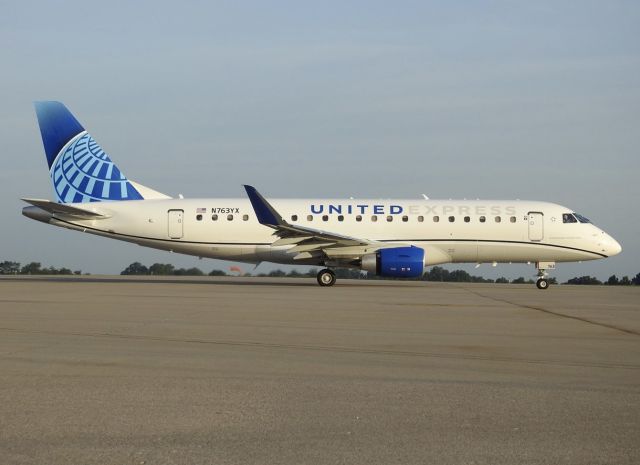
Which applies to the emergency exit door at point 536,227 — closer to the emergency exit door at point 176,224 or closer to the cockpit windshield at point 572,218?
the cockpit windshield at point 572,218

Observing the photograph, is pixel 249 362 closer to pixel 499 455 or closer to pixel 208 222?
pixel 499 455

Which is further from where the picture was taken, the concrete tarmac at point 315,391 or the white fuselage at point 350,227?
the white fuselage at point 350,227

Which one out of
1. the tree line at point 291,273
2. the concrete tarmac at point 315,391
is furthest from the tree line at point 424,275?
the concrete tarmac at point 315,391

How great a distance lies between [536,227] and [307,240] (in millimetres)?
9126

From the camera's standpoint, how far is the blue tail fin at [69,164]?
3089 cm

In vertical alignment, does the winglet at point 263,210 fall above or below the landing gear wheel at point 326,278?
→ above

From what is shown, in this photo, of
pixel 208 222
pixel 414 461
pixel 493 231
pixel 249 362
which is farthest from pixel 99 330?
pixel 493 231

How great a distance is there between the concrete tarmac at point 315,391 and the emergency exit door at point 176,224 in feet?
52.6

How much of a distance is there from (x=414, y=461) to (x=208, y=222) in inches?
1013

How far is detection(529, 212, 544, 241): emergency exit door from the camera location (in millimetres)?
30547

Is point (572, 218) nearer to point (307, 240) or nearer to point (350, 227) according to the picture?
point (350, 227)

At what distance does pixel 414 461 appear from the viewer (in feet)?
15.9

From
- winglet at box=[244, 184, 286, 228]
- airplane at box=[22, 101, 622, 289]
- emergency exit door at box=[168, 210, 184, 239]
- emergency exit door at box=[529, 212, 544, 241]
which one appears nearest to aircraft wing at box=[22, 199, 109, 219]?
airplane at box=[22, 101, 622, 289]

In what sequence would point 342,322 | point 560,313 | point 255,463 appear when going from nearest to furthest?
point 255,463, point 342,322, point 560,313
